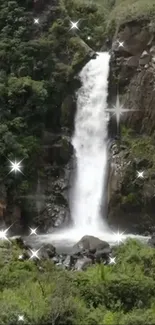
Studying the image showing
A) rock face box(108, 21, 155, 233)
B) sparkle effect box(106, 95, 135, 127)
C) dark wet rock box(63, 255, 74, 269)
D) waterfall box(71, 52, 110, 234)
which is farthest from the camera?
sparkle effect box(106, 95, 135, 127)

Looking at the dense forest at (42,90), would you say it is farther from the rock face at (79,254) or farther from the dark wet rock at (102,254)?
the dark wet rock at (102,254)

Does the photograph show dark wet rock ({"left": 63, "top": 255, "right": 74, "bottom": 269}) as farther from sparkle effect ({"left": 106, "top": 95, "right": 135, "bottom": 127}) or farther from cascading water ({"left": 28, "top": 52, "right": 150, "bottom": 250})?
sparkle effect ({"left": 106, "top": 95, "right": 135, "bottom": 127})

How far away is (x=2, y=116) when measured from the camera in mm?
33156

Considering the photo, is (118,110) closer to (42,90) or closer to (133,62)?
(133,62)

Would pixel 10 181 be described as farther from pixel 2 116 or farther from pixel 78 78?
pixel 78 78

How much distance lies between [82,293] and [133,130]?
59.1ft

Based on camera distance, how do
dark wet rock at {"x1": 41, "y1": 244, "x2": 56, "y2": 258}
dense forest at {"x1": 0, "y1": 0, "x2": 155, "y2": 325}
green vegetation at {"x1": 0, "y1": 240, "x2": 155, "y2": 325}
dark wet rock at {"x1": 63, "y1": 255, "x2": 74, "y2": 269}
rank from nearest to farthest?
green vegetation at {"x1": 0, "y1": 240, "x2": 155, "y2": 325} → dark wet rock at {"x1": 63, "y1": 255, "x2": 74, "y2": 269} → dark wet rock at {"x1": 41, "y1": 244, "x2": 56, "y2": 258} → dense forest at {"x1": 0, "y1": 0, "x2": 155, "y2": 325}

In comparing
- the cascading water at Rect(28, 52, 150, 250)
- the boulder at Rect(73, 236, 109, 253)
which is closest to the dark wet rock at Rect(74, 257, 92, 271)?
the boulder at Rect(73, 236, 109, 253)

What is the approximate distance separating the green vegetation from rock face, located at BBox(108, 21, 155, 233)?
11.5 metres

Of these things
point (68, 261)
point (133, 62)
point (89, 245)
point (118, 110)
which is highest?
point (133, 62)

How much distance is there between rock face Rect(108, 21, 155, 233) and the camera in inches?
1268

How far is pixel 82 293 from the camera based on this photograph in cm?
1777

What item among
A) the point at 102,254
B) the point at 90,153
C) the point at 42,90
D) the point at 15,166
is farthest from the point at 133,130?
the point at 102,254

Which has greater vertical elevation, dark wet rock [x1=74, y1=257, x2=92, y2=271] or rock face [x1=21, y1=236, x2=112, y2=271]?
rock face [x1=21, y1=236, x2=112, y2=271]
